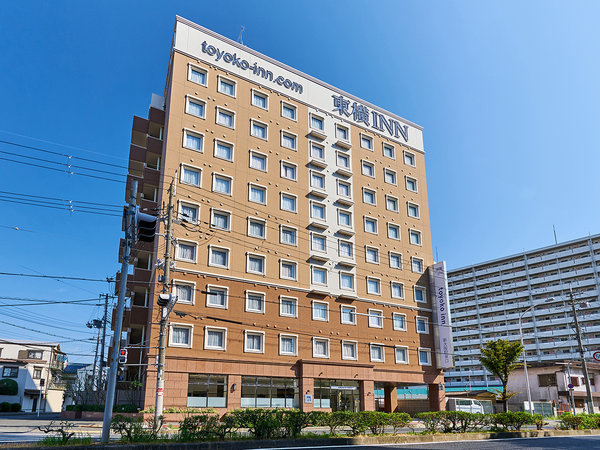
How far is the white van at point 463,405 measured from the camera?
45062 millimetres

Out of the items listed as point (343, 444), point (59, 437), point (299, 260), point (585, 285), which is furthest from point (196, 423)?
point (585, 285)

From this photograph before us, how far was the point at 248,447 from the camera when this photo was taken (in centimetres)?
1630

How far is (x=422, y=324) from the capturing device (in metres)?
47.0

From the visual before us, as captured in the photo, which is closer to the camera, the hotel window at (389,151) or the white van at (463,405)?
the white van at (463,405)

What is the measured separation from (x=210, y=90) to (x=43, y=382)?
53.9 metres

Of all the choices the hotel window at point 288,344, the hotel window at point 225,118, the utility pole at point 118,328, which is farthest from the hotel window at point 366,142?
the utility pole at point 118,328

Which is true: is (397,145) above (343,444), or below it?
above

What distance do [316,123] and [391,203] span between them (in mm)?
11357

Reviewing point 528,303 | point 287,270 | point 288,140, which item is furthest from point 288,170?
point 528,303

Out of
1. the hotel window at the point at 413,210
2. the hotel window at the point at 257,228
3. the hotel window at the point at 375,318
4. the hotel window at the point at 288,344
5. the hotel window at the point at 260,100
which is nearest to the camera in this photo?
the hotel window at the point at 288,344

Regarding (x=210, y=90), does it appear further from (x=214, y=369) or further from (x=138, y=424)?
(x=138, y=424)

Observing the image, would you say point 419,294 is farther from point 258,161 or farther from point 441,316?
point 258,161

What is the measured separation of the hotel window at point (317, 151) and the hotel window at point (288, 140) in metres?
1.98

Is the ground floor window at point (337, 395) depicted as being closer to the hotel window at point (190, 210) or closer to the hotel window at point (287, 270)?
the hotel window at point (287, 270)
